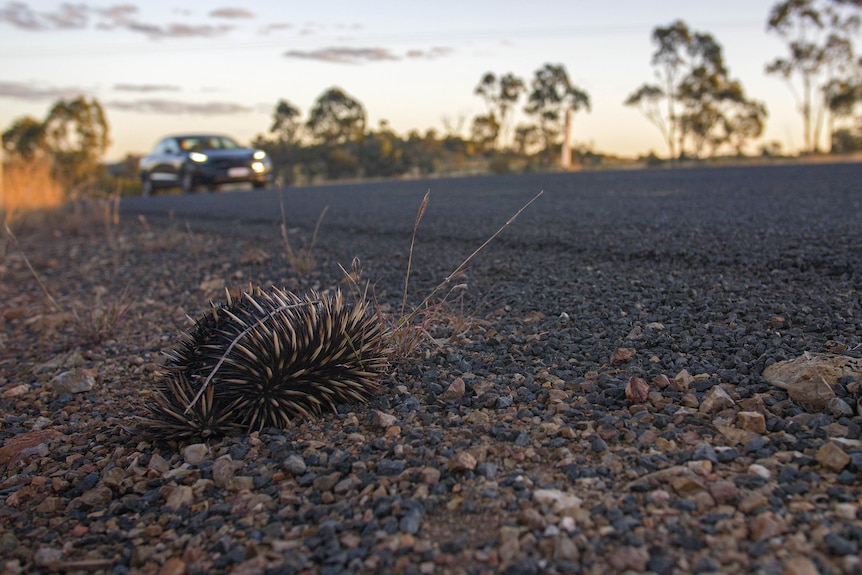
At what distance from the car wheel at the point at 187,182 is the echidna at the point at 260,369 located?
695 inches

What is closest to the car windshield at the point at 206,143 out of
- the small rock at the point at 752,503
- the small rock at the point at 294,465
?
the small rock at the point at 294,465

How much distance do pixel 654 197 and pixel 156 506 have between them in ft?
32.1

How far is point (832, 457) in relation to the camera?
2396 mm

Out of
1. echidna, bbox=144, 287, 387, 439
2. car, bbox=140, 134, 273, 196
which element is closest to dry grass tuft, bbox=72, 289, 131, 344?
echidna, bbox=144, 287, 387, 439

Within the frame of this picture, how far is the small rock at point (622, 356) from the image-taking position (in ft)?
11.6

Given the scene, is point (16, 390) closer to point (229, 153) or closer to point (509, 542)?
point (509, 542)

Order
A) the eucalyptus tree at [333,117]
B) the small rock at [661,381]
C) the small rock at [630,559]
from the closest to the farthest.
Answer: the small rock at [630,559] → the small rock at [661,381] → the eucalyptus tree at [333,117]

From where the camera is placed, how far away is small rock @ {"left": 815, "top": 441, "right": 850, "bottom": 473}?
2.37 m

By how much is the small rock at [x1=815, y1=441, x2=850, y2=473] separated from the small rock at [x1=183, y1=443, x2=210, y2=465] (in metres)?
2.33

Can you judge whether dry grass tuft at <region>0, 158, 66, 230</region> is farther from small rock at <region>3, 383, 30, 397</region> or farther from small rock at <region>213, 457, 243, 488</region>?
small rock at <region>213, 457, 243, 488</region>

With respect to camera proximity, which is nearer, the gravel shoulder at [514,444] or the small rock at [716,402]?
the gravel shoulder at [514,444]

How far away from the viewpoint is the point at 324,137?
37.4 m

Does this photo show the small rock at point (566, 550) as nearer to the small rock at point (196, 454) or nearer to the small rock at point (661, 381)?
the small rock at point (661, 381)

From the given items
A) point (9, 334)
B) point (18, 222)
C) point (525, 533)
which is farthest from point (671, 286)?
point (18, 222)
